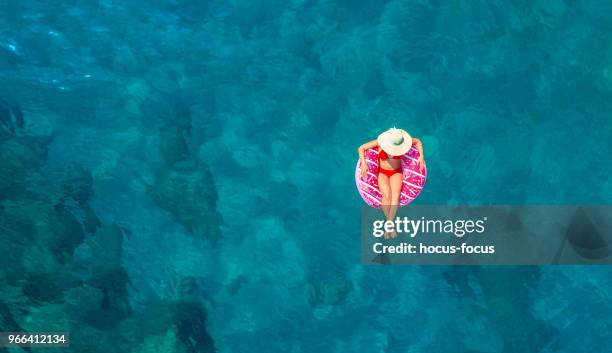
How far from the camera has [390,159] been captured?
→ 33.6 feet

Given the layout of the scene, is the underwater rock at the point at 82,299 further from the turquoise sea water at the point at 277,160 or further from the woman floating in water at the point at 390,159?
the woman floating in water at the point at 390,159

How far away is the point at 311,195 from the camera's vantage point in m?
11.5

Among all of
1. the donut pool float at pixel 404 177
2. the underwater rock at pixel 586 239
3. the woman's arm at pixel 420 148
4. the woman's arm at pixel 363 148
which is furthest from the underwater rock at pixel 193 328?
the underwater rock at pixel 586 239

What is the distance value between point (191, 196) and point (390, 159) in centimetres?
316

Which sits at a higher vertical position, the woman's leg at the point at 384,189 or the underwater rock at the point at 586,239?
the underwater rock at the point at 586,239

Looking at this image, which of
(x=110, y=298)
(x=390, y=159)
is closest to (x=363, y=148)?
(x=390, y=159)

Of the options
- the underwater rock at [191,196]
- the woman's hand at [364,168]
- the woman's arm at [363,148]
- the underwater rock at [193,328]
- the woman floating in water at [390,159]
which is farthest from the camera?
the underwater rock at [191,196]

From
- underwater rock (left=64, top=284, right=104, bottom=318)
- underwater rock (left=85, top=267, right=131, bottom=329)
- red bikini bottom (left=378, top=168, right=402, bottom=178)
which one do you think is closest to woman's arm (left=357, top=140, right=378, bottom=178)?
red bikini bottom (left=378, top=168, right=402, bottom=178)

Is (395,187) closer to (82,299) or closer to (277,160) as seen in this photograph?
(277,160)

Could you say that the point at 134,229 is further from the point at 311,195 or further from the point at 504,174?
the point at 504,174

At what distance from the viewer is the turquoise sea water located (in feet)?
36.4

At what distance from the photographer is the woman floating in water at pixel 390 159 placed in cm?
998

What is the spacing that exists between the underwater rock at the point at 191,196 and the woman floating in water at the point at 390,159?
2.51 metres

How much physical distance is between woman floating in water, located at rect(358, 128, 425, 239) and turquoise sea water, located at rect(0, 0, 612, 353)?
1.04 metres
